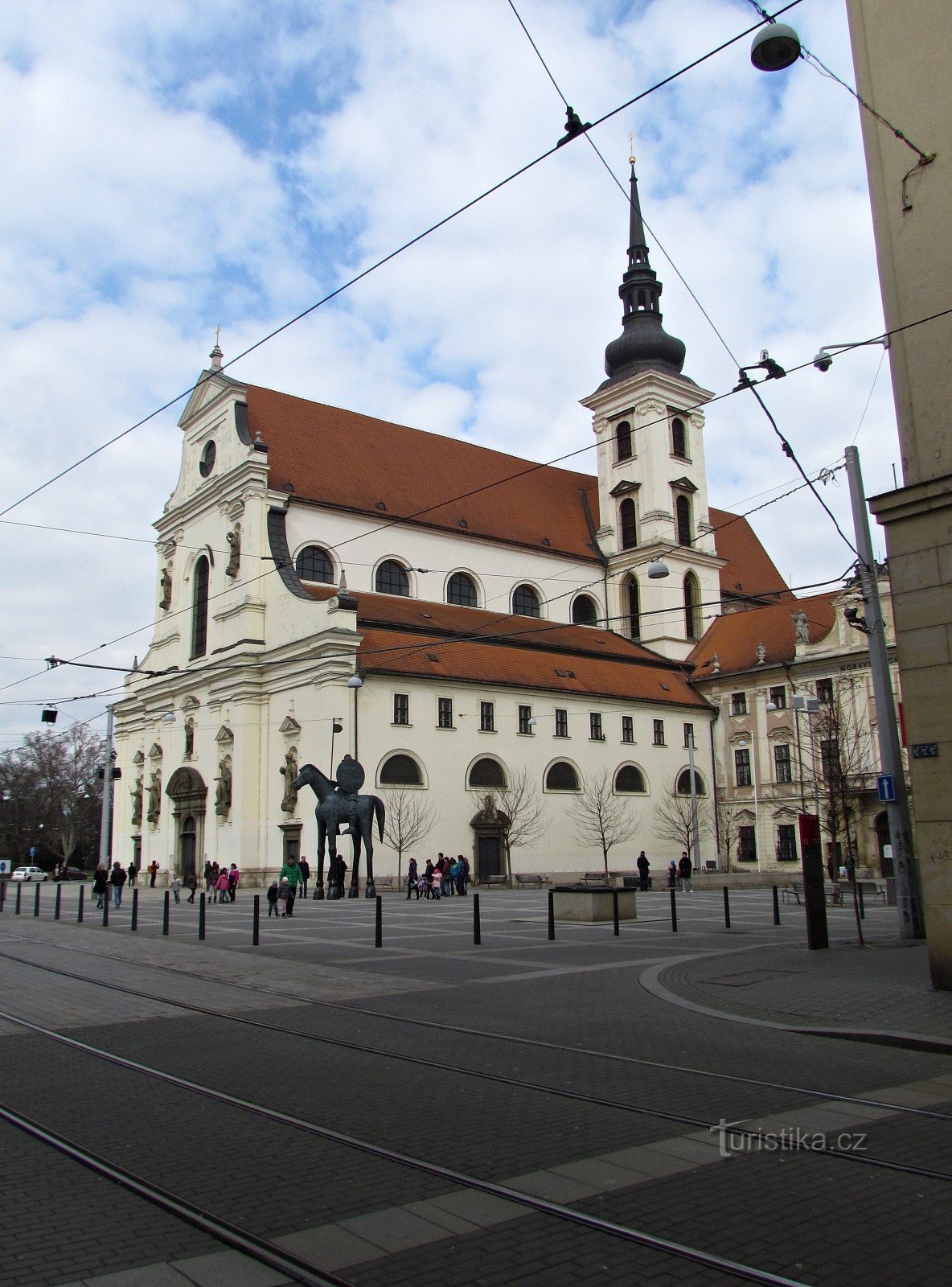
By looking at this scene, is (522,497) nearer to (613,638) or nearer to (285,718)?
(613,638)

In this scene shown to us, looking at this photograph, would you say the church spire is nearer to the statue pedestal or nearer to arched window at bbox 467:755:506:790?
arched window at bbox 467:755:506:790

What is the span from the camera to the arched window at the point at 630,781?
169 feet

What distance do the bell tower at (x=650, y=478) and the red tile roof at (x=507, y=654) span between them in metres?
2.82

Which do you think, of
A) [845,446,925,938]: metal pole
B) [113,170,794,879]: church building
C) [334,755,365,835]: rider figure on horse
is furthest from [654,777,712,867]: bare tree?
[845,446,925,938]: metal pole

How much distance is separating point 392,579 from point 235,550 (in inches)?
280

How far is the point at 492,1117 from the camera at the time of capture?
6883 millimetres

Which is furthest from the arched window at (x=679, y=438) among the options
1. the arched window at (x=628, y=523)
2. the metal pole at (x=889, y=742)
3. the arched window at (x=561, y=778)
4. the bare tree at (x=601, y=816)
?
the metal pole at (x=889, y=742)

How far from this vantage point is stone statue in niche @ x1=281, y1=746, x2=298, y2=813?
4325 centimetres

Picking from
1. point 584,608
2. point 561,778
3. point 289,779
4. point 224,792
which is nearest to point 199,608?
point 224,792

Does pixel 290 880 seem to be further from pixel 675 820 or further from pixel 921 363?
pixel 675 820

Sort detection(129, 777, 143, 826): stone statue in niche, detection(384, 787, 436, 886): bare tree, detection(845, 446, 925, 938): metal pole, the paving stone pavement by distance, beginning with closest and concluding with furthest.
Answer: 1. the paving stone pavement
2. detection(845, 446, 925, 938): metal pole
3. detection(384, 787, 436, 886): bare tree
4. detection(129, 777, 143, 826): stone statue in niche

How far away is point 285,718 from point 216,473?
43.9 feet

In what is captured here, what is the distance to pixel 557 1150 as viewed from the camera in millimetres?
6094

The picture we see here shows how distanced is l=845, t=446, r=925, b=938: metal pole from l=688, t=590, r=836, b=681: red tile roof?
118ft
